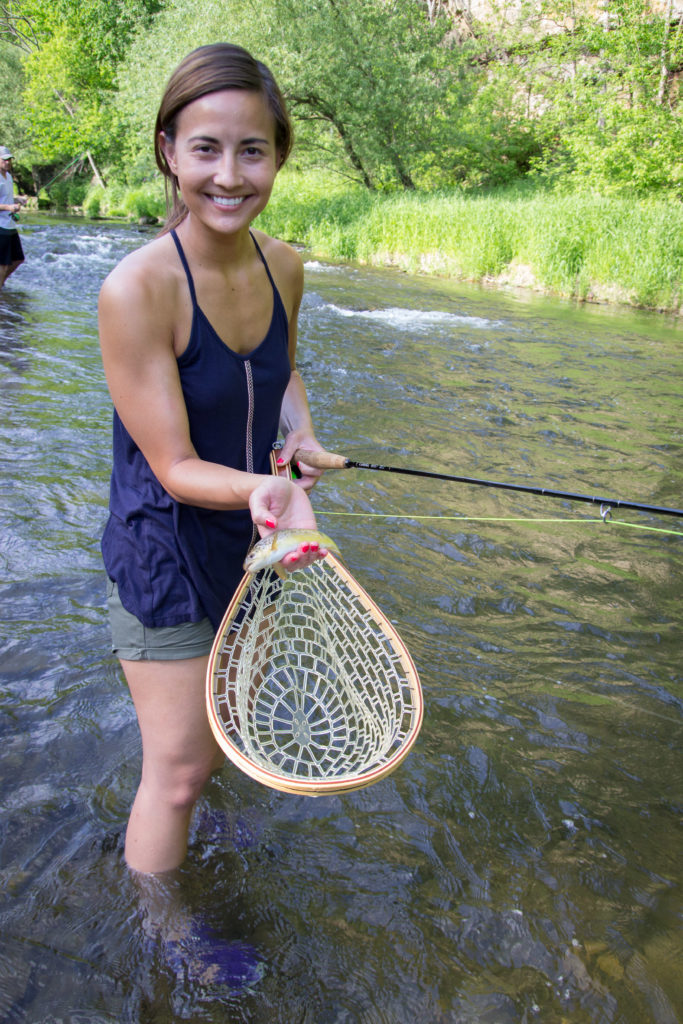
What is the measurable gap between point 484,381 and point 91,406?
3770 mm

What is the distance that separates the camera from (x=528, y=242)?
14.2 metres

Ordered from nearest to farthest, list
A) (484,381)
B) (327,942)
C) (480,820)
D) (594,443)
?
(327,942)
(480,820)
(594,443)
(484,381)

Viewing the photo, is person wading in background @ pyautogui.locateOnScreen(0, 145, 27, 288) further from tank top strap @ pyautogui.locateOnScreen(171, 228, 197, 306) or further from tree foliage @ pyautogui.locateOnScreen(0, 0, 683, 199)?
tree foliage @ pyautogui.locateOnScreen(0, 0, 683, 199)

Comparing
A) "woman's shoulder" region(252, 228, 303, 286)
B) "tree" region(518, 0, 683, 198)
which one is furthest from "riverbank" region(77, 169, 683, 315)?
"woman's shoulder" region(252, 228, 303, 286)

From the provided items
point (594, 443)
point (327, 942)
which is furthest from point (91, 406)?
point (327, 942)

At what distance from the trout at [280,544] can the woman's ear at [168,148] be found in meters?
0.86

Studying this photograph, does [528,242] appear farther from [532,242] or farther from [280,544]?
[280,544]

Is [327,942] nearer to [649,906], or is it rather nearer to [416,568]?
[649,906]

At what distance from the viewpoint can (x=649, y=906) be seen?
2.18 metres

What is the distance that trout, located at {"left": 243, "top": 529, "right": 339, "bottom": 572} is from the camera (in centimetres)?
162

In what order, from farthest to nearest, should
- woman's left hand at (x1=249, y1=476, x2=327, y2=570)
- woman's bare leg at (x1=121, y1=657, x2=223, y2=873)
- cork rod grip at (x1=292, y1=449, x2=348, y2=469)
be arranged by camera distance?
1. cork rod grip at (x1=292, y1=449, x2=348, y2=469)
2. woman's bare leg at (x1=121, y1=657, x2=223, y2=873)
3. woman's left hand at (x1=249, y1=476, x2=327, y2=570)

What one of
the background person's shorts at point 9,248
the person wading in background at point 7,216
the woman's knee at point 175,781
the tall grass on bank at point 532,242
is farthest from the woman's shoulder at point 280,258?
the tall grass on bank at point 532,242

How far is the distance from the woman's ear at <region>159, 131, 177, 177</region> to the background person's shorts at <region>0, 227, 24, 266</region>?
8.67 metres

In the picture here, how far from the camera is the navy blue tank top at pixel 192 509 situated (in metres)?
1.71
